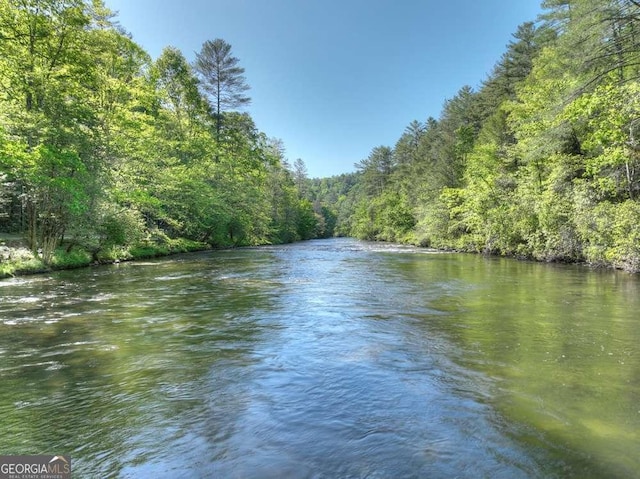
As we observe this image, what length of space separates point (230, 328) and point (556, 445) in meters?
5.84

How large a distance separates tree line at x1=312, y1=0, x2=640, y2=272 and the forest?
4.0 inches

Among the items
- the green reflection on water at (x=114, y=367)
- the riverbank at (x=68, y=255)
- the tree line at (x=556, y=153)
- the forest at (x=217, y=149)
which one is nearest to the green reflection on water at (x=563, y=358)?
the green reflection on water at (x=114, y=367)

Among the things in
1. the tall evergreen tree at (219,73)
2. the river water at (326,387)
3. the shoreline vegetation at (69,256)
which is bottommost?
the river water at (326,387)

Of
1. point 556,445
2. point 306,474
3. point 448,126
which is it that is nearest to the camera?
point 306,474

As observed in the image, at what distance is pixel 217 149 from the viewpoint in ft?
133

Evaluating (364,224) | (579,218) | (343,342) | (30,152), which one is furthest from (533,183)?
(364,224)

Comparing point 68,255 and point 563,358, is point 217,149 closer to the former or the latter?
Answer: point 68,255

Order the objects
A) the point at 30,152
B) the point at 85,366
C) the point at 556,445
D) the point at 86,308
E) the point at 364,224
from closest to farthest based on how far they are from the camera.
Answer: the point at 556,445 < the point at 85,366 < the point at 86,308 < the point at 30,152 < the point at 364,224

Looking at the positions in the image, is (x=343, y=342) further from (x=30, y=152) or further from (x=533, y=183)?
(x=533, y=183)

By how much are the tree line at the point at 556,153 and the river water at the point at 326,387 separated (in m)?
8.43

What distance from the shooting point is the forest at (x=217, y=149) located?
15.1 meters

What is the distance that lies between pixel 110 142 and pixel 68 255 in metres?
6.76

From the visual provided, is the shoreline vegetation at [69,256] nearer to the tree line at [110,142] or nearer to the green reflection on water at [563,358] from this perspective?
the tree line at [110,142]

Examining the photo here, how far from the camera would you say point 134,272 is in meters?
17.0
